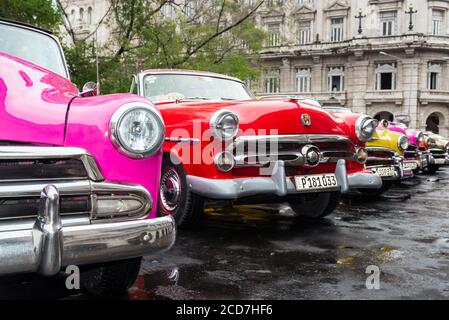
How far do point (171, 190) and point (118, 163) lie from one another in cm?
256

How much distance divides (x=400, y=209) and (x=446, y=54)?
35.5 meters

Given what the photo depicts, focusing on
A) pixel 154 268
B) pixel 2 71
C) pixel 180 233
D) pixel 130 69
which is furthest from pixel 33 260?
pixel 130 69

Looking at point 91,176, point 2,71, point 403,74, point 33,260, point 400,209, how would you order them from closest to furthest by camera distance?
point 33,260 → point 91,176 → point 2,71 → point 400,209 → point 403,74

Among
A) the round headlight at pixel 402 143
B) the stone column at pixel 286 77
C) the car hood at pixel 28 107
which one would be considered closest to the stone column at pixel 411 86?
the stone column at pixel 286 77

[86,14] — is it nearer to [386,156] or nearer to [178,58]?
[178,58]

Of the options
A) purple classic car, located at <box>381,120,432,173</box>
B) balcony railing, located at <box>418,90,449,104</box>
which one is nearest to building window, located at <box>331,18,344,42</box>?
balcony railing, located at <box>418,90,449,104</box>

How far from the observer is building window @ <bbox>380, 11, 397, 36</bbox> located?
128 ft

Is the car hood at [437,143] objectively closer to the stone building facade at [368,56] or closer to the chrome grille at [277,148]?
the chrome grille at [277,148]

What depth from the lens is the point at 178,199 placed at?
5059 millimetres

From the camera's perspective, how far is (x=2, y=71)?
8.82 feet

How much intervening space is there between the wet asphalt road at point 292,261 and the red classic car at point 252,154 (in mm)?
457

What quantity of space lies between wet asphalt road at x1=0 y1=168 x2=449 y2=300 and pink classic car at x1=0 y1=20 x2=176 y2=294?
28 centimetres

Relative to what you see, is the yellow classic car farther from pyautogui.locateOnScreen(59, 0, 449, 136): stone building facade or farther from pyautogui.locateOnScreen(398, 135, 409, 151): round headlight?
pyautogui.locateOnScreen(59, 0, 449, 136): stone building facade

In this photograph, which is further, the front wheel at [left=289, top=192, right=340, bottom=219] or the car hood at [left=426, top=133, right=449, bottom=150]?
the car hood at [left=426, top=133, right=449, bottom=150]
